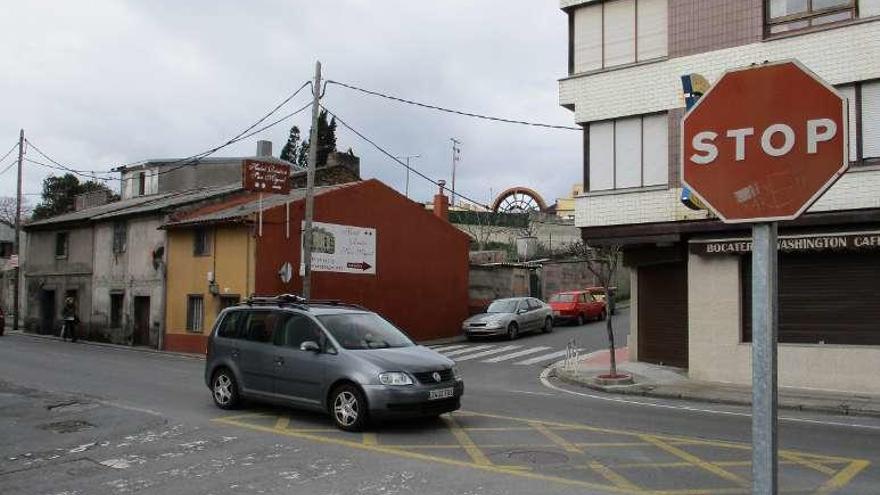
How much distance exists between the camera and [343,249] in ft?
87.5

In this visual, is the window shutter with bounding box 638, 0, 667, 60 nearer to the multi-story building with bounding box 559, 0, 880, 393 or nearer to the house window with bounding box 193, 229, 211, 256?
the multi-story building with bounding box 559, 0, 880, 393

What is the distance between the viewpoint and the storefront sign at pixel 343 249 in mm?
25719

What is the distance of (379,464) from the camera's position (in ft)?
24.8

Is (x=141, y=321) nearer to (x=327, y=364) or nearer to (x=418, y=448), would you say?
(x=327, y=364)

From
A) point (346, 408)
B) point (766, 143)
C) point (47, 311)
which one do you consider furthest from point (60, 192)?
point (766, 143)

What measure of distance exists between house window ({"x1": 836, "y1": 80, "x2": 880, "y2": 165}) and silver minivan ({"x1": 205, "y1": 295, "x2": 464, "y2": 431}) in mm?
9955

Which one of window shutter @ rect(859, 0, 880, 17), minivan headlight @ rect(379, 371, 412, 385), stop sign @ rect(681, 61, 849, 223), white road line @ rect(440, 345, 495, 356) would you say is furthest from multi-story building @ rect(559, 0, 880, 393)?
stop sign @ rect(681, 61, 849, 223)

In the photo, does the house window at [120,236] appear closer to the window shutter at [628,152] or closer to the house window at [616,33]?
the house window at [616,33]

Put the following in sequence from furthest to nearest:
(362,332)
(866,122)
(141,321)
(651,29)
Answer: (141,321), (651,29), (866,122), (362,332)

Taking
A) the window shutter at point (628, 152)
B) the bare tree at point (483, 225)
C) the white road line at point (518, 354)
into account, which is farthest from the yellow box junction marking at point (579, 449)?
the bare tree at point (483, 225)

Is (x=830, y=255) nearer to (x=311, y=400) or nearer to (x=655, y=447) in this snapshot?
(x=655, y=447)

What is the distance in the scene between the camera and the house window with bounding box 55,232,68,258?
3391 centimetres

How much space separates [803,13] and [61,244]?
105 ft

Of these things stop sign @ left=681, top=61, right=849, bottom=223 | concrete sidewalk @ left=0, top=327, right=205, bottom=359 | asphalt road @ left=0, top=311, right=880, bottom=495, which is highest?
stop sign @ left=681, top=61, right=849, bottom=223
